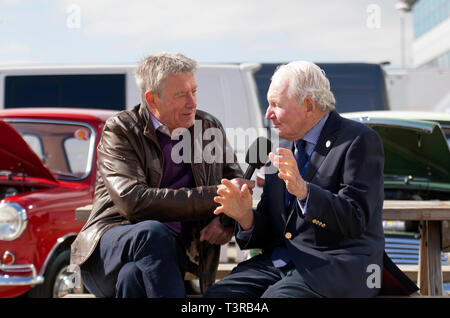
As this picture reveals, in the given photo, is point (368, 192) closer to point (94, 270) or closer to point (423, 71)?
point (94, 270)

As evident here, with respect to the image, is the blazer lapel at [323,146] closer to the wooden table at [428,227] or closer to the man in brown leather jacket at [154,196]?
the man in brown leather jacket at [154,196]

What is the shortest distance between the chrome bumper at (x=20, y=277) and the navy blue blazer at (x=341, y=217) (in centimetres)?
264

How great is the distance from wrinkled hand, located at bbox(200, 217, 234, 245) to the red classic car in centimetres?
216

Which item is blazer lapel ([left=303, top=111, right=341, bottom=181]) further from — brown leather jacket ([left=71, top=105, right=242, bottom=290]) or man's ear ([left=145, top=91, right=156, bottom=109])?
man's ear ([left=145, top=91, right=156, bottom=109])

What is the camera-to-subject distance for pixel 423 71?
16875 millimetres

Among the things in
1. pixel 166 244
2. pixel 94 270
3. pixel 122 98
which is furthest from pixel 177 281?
pixel 122 98

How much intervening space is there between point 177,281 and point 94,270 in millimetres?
496

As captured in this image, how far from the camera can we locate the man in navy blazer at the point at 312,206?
2.82 m

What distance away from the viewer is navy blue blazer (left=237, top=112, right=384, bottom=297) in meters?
2.80

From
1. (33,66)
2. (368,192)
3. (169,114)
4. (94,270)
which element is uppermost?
(33,66)

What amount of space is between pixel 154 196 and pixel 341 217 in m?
0.83

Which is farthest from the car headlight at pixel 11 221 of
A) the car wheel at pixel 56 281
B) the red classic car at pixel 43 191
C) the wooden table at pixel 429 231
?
the wooden table at pixel 429 231

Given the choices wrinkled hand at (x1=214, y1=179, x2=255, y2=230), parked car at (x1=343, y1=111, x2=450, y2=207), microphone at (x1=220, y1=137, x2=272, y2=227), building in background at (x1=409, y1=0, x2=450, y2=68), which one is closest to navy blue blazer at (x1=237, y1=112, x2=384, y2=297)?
wrinkled hand at (x1=214, y1=179, x2=255, y2=230)

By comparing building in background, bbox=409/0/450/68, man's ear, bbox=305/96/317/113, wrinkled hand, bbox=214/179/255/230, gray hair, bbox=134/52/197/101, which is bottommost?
wrinkled hand, bbox=214/179/255/230
